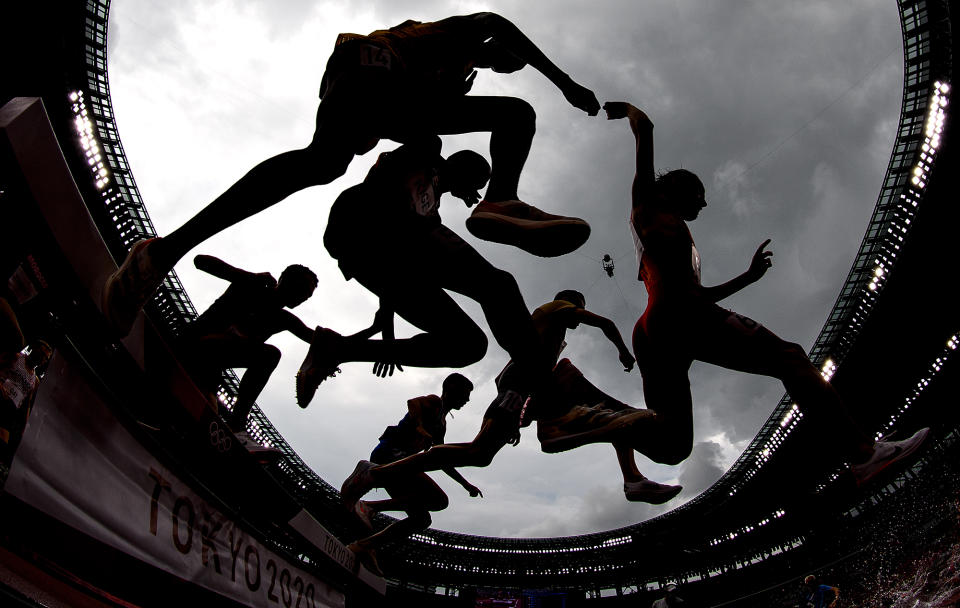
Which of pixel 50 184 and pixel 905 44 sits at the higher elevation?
pixel 905 44

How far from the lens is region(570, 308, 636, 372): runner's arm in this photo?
320 centimetres

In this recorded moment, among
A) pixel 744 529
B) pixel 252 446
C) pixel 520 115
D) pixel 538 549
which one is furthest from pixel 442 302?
pixel 538 549

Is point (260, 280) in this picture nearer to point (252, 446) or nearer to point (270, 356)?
point (270, 356)

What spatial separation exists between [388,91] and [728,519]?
31.6 metres

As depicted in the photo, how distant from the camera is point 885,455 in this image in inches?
103

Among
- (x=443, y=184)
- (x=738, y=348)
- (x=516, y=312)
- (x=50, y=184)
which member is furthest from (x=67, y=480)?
(x=738, y=348)

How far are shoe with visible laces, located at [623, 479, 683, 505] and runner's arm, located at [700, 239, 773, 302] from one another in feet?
4.30

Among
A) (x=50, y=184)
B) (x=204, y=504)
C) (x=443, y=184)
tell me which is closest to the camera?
(x=50, y=184)

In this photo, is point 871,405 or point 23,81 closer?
point 23,81

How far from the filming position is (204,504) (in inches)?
78.1

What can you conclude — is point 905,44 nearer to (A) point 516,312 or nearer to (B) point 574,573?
(A) point 516,312

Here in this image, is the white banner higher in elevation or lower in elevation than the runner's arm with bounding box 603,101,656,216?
lower

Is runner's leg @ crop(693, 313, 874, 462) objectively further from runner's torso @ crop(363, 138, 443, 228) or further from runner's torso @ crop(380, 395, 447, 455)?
runner's torso @ crop(380, 395, 447, 455)

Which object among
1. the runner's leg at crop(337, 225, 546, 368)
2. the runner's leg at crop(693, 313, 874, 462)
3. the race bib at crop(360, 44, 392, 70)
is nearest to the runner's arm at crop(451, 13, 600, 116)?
the race bib at crop(360, 44, 392, 70)
